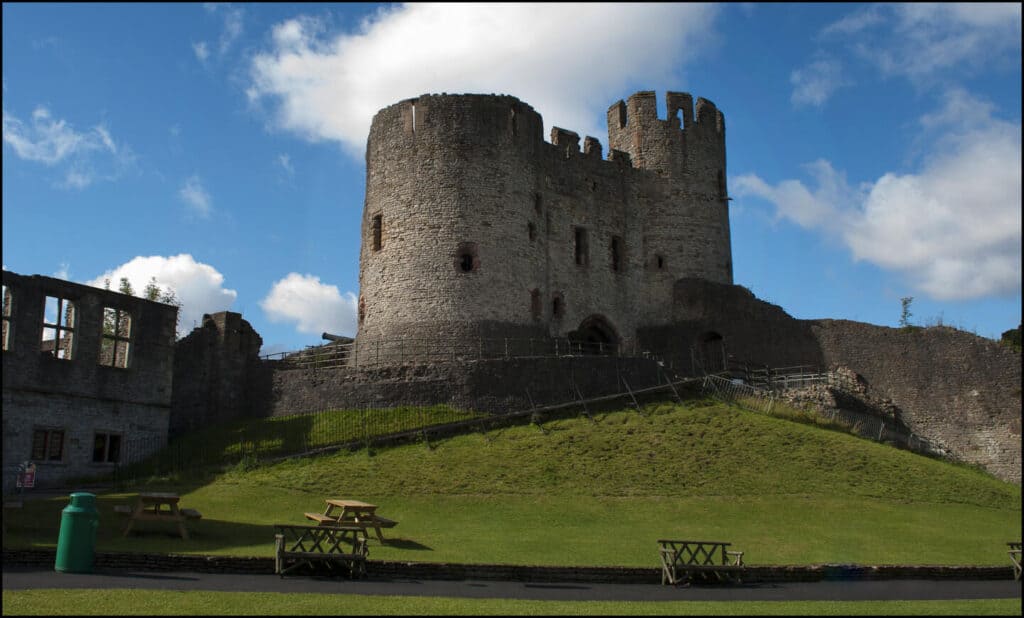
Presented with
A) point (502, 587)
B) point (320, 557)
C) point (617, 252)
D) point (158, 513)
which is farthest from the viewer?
point (617, 252)

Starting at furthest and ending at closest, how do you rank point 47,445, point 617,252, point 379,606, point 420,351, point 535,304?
point 617,252 → point 535,304 → point 420,351 → point 47,445 → point 379,606

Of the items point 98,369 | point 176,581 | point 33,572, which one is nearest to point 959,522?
point 176,581

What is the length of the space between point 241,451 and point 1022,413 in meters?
29.1

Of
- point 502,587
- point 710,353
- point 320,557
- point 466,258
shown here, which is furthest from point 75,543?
point 710,353

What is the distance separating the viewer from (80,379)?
1211 inches

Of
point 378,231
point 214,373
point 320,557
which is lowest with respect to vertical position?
point 320,557

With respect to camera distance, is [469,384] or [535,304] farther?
[535,304]

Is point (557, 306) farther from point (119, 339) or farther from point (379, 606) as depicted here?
point (379, 606)

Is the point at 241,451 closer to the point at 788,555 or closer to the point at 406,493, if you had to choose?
the point at 406,493

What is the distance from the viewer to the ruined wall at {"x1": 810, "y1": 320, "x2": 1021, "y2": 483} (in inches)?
1470

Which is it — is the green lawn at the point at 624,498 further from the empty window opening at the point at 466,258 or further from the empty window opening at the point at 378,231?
the empty window opening at the point at 378,231

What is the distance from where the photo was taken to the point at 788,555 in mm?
20141

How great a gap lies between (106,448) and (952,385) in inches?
1238

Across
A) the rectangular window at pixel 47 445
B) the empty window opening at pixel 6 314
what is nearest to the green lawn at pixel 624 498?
the rectangular window at pixel 47 445
